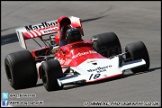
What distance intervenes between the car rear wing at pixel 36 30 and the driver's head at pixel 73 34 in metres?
1.13

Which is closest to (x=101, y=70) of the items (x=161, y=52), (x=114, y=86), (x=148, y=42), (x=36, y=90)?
(x=114, y=86)

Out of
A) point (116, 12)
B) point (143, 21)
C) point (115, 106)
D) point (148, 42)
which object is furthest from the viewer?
point (116, 12)

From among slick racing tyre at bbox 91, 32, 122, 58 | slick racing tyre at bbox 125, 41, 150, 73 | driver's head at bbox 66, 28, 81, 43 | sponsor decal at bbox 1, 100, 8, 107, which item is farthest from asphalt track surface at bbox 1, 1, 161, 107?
driver's head at bbox 66, 28, 81, 43

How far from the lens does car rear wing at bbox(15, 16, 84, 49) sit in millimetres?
15664

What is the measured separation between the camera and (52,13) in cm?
2827

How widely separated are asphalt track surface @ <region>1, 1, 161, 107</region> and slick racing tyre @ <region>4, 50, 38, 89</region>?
0.25 meters

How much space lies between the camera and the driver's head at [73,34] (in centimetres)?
1491

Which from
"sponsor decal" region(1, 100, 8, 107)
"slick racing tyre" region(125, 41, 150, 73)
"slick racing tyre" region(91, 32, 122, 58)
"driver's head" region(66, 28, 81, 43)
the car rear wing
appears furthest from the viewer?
"slick racing tyre" region(91, 32, 122, 58)

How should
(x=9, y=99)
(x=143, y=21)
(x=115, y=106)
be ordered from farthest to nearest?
(x=143, y=21), (x=9, y=99), (x=115, y=106)

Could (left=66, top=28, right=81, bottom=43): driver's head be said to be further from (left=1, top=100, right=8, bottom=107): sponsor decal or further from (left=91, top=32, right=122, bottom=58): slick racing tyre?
(left=1, top=100, right=8, bottom=107): sponsor decal

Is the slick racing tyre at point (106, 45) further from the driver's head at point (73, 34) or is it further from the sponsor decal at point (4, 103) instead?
the sponsor decal at point (4, 103)

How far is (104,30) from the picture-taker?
2302cm

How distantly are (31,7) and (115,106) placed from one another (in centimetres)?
1995

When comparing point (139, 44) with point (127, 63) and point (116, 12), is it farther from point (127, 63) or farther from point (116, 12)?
point (116, 12)
